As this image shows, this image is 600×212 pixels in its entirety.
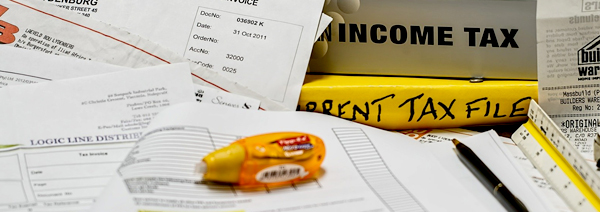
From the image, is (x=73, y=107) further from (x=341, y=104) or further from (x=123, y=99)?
(x=341, y=104)

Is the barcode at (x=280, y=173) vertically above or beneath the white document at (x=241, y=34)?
beneath

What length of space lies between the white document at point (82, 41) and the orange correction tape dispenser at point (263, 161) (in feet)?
0.40

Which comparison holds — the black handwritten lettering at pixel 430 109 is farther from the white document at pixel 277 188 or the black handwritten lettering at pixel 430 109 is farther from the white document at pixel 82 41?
the white document at pixel 82 41

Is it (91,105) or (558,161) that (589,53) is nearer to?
(558,161)

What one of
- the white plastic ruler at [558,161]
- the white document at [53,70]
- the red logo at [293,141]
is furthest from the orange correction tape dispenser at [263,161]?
the white plastic ruler at [558,161]

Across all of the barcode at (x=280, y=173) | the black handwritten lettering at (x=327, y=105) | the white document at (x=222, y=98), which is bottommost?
the barcode at (x=280, y=173)

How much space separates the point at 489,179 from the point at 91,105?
37 centimetres

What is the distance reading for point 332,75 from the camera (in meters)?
0.64

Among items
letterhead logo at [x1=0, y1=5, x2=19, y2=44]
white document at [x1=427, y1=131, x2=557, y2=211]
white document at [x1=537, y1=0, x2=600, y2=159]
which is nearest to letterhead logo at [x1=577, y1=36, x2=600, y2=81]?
white document at [x1=537, y1=0, x2=600, y2=159]

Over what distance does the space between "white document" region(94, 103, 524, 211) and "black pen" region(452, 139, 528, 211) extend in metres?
0.02

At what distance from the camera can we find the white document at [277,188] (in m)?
0.43

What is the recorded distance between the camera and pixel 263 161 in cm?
45

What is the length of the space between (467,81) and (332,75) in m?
0.15

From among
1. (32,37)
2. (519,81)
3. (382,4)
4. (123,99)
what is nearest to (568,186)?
(519,81)
